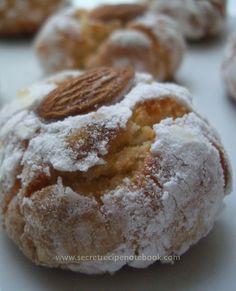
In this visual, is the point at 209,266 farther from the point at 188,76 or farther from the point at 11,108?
the point at 188,76

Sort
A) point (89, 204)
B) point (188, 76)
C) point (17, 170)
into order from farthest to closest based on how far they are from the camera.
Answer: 1. point (188, 76)
2. point (17, 170)
3. point (89, 204)

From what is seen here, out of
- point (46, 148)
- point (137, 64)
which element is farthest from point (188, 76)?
point (46, 148)

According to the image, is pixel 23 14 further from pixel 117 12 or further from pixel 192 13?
pixel 192 13

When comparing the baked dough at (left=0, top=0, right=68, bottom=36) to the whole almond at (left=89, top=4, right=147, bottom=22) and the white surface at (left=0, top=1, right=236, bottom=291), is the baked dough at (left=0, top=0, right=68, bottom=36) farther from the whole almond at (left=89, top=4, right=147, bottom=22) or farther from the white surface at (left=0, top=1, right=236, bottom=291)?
the white surface at (left=0, top=1, right=236, bottom=291)

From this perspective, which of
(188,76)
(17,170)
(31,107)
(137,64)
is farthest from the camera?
(188,76)

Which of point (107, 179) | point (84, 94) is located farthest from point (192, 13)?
point (107, 179)
